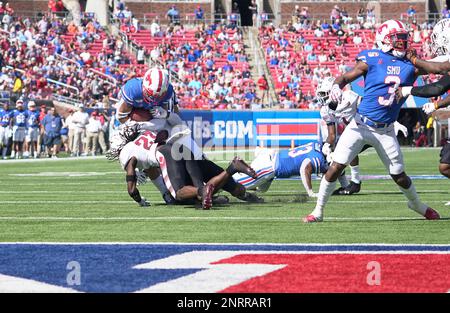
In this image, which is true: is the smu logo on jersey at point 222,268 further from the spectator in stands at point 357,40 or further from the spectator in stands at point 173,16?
the spectator in stands at point 173,16

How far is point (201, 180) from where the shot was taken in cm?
1155

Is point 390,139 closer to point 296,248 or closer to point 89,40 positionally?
point 296,248

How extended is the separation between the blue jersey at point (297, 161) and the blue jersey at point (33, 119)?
16985 mm

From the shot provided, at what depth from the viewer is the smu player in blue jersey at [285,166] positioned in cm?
1299

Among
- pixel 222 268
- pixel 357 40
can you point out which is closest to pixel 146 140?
pixel 222 268

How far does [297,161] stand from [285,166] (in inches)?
7.8

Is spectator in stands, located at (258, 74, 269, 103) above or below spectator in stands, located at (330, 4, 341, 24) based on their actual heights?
below

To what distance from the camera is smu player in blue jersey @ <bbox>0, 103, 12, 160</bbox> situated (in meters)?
29.0

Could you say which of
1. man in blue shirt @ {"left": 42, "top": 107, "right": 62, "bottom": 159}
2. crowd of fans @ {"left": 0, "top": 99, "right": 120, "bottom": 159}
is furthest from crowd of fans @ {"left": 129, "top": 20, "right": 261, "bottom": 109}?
man in blue shirt @ {"left": 42, "top": 107, "right": 62, "bottom": 159}

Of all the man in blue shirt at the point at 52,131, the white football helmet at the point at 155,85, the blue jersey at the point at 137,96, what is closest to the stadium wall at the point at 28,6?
the man in blue shirt at the point at 52,131

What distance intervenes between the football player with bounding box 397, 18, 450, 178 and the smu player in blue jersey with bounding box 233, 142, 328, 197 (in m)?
2.77

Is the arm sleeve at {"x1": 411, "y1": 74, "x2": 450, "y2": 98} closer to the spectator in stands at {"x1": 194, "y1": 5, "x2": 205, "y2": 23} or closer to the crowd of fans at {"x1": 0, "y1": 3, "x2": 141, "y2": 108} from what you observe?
the crowd of fans at {"x1": 0, "y1": 3, "x2": 141, "y2": 108}

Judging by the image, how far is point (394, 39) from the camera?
973 cm

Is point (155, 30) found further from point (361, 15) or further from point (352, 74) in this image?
point (352, 74)
